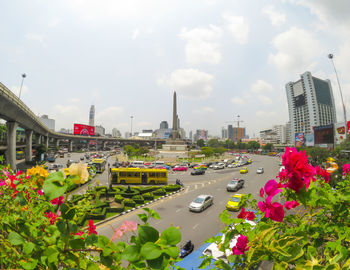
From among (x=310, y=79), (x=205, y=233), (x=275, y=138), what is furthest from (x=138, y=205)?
(x=275, y=138)

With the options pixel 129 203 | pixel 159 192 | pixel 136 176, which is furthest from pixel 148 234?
pixel 136 176

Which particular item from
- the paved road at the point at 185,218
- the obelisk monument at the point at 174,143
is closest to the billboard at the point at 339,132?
the paved road at the point at 185,218

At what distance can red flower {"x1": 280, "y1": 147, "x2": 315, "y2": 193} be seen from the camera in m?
1.08

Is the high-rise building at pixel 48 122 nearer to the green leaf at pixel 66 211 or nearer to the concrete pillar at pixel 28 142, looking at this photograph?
the concrete pillar at pixel 28 142

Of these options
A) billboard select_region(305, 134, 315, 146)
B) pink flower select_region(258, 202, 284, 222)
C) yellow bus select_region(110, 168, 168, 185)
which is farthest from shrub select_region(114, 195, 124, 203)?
billboard select_region(305, 134, 315, 146)

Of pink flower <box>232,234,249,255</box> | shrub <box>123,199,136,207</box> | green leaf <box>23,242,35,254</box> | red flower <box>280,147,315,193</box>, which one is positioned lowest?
shrub <box>123,199,136,207</box>

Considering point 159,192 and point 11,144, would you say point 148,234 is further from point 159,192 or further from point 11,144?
point 11,144

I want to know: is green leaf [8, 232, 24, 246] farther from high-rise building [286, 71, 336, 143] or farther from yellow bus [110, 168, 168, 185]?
high-rise building [286, 71, 336, 143]

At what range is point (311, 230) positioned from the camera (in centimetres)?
175

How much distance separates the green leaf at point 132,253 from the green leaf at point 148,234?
0.05 metres

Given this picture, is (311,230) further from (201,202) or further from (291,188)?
(201,202)

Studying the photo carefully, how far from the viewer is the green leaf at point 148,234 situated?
2.77 ft

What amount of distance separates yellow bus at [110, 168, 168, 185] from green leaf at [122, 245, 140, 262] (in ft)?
67.8

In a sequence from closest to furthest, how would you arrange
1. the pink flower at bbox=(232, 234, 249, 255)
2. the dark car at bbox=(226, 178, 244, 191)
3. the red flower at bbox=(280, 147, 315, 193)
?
the red flower at bbox=(280, 147, 315, 193) → the pink flower at bbox=(232, 234, 249, 255) → the dark car at bbox=(226, 178, 244, 191)
